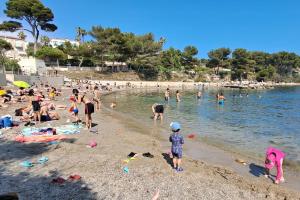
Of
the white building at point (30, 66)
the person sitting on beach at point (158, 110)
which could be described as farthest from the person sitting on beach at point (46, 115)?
the white building at point (30, 66)

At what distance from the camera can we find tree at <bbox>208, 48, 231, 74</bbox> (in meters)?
111

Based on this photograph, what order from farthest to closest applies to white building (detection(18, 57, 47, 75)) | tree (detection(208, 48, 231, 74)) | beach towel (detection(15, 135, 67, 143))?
tree (detection(208, 48, 231, 74)) < white building (detection(18, 57, 47, 75)) < beach towel (detection(15, 135, 67, 143))

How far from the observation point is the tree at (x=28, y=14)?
66.3m

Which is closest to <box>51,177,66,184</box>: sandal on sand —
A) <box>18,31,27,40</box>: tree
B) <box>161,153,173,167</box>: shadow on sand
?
<box>161,153,173,167</box>: shadow on sand

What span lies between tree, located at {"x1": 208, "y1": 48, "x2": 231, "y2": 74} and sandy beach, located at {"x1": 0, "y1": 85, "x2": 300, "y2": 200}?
348ft

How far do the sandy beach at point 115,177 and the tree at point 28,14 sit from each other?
214ft

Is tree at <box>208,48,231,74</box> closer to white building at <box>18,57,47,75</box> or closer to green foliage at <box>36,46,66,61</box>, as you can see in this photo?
green foliage at <box>36,46,66,61</box>

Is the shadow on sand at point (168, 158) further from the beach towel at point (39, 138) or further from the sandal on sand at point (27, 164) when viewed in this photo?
the beach towel at point (39, 138)

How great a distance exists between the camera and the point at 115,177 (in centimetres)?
736

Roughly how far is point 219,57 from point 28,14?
241 ft

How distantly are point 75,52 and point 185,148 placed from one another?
70.4m

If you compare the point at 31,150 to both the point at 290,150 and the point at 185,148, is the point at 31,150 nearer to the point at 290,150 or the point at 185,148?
the point at 185,148

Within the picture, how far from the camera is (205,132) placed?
51.6ft

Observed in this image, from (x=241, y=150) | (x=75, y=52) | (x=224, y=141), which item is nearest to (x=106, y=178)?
(x=241, y=150)
